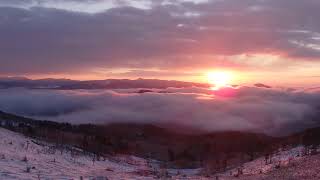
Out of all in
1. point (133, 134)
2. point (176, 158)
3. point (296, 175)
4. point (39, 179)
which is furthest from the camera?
point (133, 134)

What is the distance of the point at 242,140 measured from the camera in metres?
171

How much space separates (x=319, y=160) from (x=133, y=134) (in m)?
161

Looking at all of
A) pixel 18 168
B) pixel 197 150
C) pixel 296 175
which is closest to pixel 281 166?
pixel 296 175

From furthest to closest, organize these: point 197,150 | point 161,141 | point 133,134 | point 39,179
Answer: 1. point 133,134
2. point 161,141
3. point 197,150
4. point 39,179

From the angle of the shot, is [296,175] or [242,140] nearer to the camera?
[296,175]

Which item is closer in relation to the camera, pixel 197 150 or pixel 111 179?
pixel 111 179

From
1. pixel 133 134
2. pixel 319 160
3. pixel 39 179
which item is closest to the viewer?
pixel 39 179

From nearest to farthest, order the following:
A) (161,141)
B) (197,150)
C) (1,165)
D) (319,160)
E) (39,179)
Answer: (39,179), (1,165), (319,160), (197,150), (161,141)

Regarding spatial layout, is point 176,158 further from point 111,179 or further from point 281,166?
point 111,179

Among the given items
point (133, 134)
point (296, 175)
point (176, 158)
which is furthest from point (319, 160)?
point (133, 134)

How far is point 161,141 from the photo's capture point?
182625 mm

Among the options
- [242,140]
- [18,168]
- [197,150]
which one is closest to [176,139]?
[242,140]

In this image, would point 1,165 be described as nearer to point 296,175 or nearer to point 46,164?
point 46,164

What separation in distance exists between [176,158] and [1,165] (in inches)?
3913
